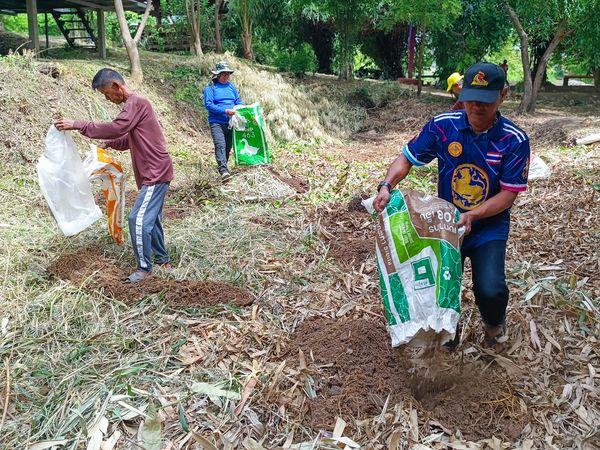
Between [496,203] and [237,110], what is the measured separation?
15.6ft

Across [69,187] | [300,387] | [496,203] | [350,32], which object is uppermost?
[350,32]

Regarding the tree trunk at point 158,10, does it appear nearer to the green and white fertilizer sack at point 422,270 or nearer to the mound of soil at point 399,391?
the mound of soil at point 399,391

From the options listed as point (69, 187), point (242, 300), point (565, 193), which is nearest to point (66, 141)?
point (69, 187)

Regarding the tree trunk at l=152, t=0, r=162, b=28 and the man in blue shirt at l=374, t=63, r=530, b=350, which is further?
the tree trunk at l=152, t=0, r=162, b=28

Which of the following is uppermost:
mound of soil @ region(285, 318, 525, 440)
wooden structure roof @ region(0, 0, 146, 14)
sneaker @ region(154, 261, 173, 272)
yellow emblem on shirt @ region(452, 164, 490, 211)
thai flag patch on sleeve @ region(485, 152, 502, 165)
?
wooden structure roof @ region(0, 0, 146, 14)

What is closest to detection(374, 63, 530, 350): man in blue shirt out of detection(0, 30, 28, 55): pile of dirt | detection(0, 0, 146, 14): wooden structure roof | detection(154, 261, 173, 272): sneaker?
detection(154, 261, 173, 272): sneaker

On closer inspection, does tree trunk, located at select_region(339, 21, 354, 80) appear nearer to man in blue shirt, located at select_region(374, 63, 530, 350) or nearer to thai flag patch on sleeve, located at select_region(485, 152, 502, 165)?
man in blue shirt, located at select_region(374, 63, 530, 350)

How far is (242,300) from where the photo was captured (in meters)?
3.66

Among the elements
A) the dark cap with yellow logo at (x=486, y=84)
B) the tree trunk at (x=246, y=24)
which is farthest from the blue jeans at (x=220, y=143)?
the tree trunk at (x=246, y=24)

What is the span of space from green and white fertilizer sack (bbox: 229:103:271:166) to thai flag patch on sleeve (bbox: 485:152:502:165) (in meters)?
4.59

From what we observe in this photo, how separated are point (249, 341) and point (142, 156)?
1.60 m

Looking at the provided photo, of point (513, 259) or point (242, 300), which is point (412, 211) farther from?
point (513, 259)

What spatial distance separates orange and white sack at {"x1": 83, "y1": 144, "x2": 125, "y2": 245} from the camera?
4094 millimetres

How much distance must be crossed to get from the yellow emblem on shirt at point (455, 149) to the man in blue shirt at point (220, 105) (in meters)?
4.45
